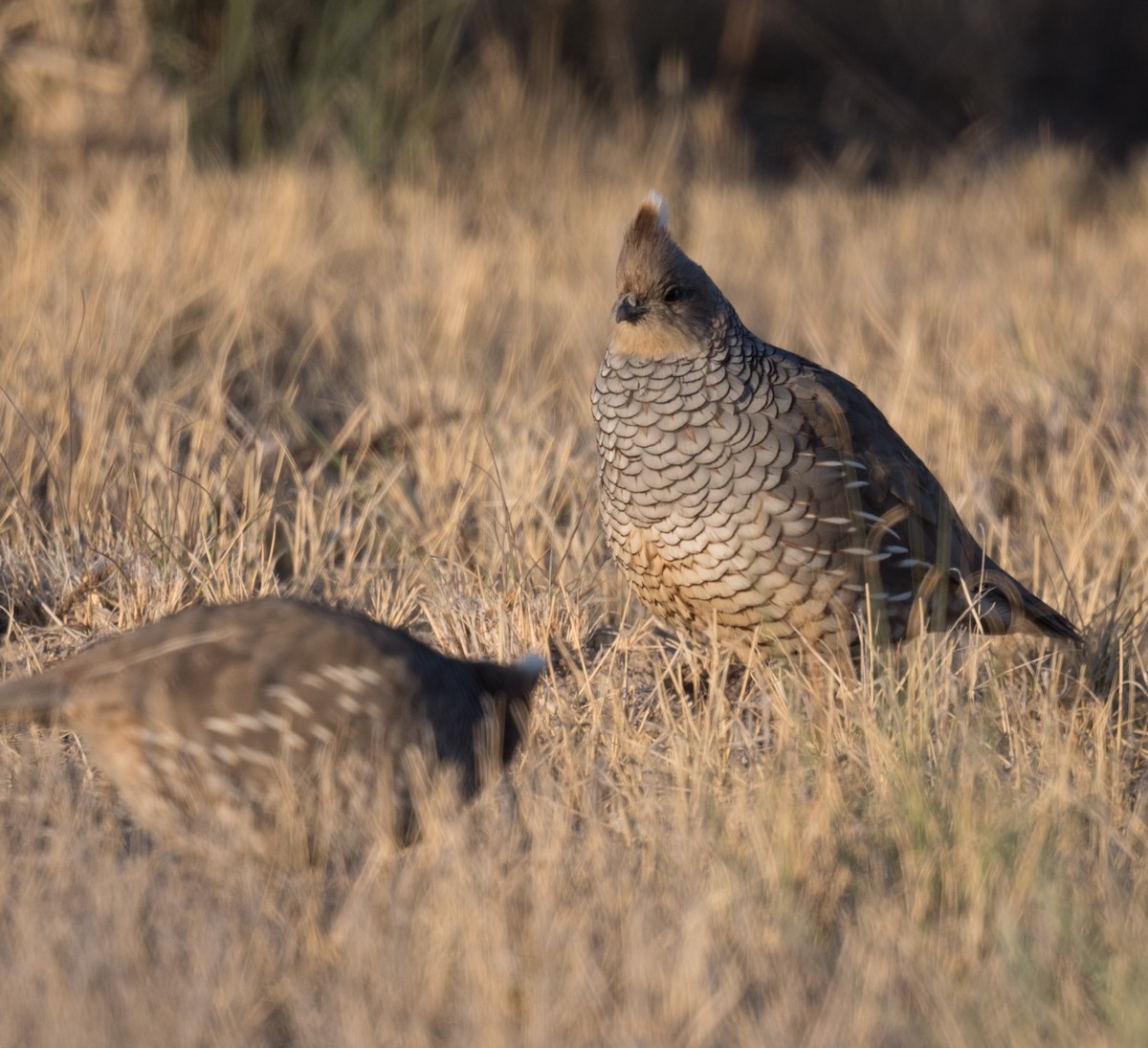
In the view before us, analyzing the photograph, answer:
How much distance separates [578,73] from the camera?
14094mm

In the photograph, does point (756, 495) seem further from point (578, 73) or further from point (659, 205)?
point (578, 73)

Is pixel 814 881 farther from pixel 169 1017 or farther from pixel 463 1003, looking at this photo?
pixel 169 1017

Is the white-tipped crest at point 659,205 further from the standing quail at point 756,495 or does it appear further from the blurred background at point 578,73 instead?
the blurred background at point 578,73

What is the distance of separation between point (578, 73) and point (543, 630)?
10.2 meters

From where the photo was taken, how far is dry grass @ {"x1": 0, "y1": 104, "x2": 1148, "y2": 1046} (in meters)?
2.85

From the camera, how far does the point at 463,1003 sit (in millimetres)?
2785

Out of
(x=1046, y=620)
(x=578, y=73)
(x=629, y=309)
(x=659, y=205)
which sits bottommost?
(x=1046, y=620)

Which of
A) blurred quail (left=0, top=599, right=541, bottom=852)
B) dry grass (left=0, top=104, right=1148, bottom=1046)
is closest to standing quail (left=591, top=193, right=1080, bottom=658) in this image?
dry grass (left=0, top=104, right=1148, bottom=1046)

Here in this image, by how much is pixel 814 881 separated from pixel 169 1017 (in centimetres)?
127

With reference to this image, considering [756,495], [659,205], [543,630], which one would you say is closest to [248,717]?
[543,630]

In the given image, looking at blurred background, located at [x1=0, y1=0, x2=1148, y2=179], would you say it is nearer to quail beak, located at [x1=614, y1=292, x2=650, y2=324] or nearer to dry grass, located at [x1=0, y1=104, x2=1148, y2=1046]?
dry grass, located at [x1=0, y1=104, x2=1148, y2=1046]

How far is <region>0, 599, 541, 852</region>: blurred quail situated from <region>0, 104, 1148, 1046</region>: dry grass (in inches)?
5.3

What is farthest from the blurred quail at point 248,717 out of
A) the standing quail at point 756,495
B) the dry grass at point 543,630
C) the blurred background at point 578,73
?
the blurred background at point 578,73

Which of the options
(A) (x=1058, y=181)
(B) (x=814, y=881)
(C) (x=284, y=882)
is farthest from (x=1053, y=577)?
(A) (x=1058, y=181)
